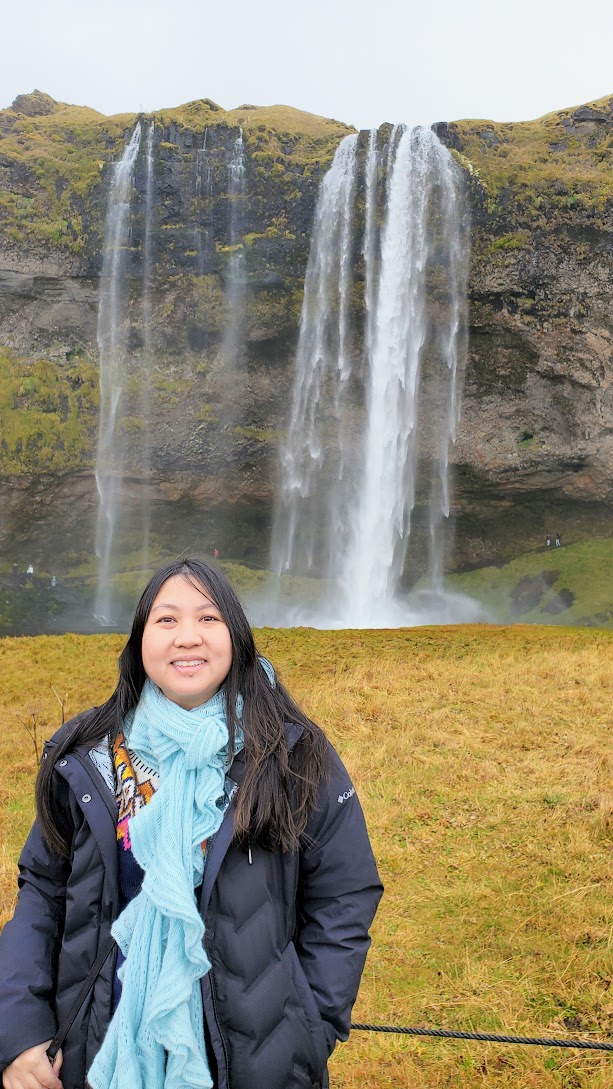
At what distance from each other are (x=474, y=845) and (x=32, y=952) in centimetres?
502

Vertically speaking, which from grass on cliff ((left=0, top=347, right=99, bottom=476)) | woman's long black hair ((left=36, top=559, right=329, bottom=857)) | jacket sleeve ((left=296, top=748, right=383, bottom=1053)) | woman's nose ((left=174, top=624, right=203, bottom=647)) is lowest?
jacket sleeve ((left=296, top=748, right=383, bottom=1053))

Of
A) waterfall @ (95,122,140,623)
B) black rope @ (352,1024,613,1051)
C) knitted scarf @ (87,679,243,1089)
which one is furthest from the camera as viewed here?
waterfall @ (95,122,140,623)

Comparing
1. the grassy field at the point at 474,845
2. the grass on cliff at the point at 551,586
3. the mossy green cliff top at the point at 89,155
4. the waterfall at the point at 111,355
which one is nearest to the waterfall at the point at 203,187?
the mossy green cliff top at the point at 89,155

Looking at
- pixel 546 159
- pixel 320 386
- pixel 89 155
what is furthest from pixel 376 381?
pixel 89 155

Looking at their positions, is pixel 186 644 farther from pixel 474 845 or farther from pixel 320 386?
pixel 320 386

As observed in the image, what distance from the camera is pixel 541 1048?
4289 mm

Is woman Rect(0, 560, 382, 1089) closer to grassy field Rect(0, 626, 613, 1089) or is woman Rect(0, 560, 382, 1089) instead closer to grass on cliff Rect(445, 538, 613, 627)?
grassy field Rect(0, 626, 613, 1089)

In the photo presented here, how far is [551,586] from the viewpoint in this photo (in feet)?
98.6

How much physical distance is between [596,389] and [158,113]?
64.3ft

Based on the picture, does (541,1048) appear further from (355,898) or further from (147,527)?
(147,527)

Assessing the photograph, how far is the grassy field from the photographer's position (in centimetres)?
439

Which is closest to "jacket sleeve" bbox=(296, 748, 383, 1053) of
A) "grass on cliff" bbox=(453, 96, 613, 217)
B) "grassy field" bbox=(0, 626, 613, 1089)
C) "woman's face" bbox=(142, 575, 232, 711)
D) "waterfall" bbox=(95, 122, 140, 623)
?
"woman's face" bbox=(142, 575, 232, 711)

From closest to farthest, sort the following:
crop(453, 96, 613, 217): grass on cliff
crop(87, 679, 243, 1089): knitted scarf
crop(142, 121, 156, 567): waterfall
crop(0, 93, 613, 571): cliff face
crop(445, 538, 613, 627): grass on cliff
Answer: crop(87, 679, 243, 1089): knitted scarf, crop(453, 96, 613, 217): grass on cliff, crop(0, 93, 613, 571): cliff face, crop(142, 121, 156, 567): waterfall, crop(445, 538, 613, 627): grass on cliff

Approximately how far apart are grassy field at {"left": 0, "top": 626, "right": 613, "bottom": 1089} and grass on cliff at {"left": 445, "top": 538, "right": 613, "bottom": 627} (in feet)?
51.5
